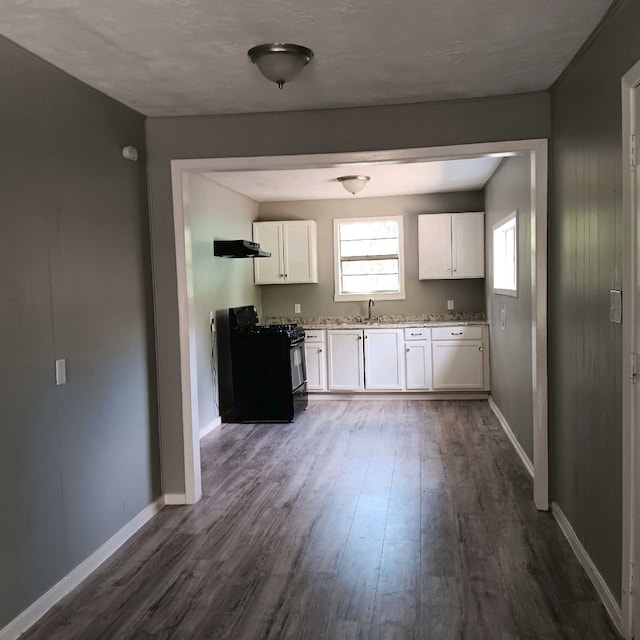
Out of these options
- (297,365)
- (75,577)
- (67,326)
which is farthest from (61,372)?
(297,365)

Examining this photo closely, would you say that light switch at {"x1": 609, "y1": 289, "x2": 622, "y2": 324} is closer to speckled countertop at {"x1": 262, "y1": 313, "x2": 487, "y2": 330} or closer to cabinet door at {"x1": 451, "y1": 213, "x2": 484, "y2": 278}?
speckled countertop at {"x1": 262, "y1": 313, "x2": 487, "y2": 330}

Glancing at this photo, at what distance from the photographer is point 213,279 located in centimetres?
618

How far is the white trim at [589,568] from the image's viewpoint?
8.09 ft

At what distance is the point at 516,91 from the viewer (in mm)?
3496

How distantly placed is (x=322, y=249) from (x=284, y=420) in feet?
8.02

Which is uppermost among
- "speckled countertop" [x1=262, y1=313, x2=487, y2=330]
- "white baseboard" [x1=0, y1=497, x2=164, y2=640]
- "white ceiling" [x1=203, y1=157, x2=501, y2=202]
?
"white ceiling" [x1=203, y1=157, x2=501, y2=202]

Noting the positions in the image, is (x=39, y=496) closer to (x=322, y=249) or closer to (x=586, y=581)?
(x=586, y=581)

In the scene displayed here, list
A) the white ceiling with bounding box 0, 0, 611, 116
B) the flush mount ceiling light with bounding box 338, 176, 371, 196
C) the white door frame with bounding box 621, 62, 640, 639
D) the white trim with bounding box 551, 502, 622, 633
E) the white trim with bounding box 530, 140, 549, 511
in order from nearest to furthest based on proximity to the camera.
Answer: the white door frame with bounding box 621, 62, 640, 639, the white ceiling with bounding box 0, 0, 611, 116, the white trim with bounding box 551, 502, 622, 633, the white trim with bounding box 530, 140, 549, 511, the flush mount ceiling light with bounding box 338, 176, 371, 196

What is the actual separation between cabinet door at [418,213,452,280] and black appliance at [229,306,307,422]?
78.3 inches

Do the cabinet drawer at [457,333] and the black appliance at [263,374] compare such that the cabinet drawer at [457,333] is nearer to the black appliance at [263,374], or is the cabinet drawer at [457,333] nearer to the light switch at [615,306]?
the black appliance at [263,374]

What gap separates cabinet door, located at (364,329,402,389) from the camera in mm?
7094

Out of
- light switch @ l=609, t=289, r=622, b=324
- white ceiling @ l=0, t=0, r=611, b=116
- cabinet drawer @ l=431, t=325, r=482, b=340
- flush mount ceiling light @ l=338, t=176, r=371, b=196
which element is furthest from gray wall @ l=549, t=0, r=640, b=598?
cabinet drawer @ l=431, t=325, r=482, b=340

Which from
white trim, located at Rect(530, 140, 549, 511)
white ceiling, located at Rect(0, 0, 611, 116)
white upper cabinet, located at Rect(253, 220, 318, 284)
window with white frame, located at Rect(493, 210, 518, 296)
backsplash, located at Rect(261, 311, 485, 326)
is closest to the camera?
white ceiling, located at Rect(0, 0, 611, 116)

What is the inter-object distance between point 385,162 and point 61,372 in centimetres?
213
